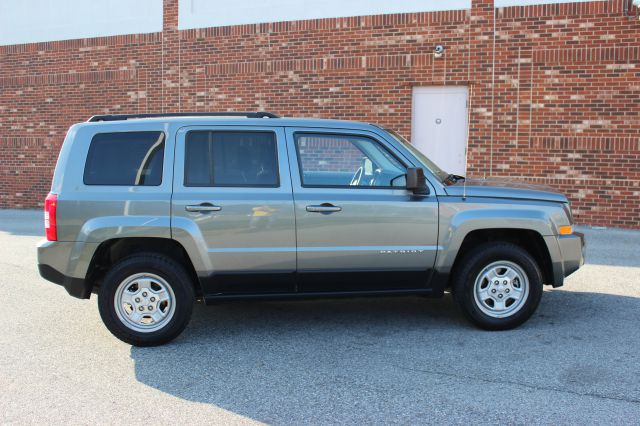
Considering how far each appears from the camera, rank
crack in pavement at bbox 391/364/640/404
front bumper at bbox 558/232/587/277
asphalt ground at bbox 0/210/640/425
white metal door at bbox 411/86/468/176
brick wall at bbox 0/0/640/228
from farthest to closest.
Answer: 1. white metal door at bbox 411/86/468/176
2. brick wall at bbox 0/0/640/228
3. front bumper at bbox 558/232/587/277
4. crack in pavement at bbox 391/364/640/404
5. asphalt ground at bbox 0/210/640/425

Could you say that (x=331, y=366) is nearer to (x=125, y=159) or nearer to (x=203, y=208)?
(x=203, y=208)

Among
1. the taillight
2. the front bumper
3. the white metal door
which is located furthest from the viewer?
the white metal door

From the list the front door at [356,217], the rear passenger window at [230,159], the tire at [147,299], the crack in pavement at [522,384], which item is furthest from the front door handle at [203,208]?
the crack in pavement at [522,384]

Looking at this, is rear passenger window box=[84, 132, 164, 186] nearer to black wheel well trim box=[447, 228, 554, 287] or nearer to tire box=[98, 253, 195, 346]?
tire box=[98, 253, 195, 346]

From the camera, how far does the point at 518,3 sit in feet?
37.3

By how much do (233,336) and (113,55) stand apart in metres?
11.3

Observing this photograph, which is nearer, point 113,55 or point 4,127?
point 113,55

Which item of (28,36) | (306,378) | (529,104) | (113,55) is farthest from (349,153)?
(28,36)

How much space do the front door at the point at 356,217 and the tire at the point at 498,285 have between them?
352 mm

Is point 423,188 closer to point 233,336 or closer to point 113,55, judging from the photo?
point 233,336

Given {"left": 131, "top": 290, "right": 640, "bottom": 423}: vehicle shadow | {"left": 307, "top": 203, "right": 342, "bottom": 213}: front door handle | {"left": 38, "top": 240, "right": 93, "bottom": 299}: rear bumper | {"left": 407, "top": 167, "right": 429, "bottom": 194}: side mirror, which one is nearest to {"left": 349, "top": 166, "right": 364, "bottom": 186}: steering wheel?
{"left": 307, "top": 203, "right": 342, "bottom": 213}: front door handle

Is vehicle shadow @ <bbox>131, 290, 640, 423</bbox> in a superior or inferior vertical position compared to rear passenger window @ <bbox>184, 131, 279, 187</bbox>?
inferior

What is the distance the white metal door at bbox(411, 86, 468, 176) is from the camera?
11883mm

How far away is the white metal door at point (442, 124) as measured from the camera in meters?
11.9
